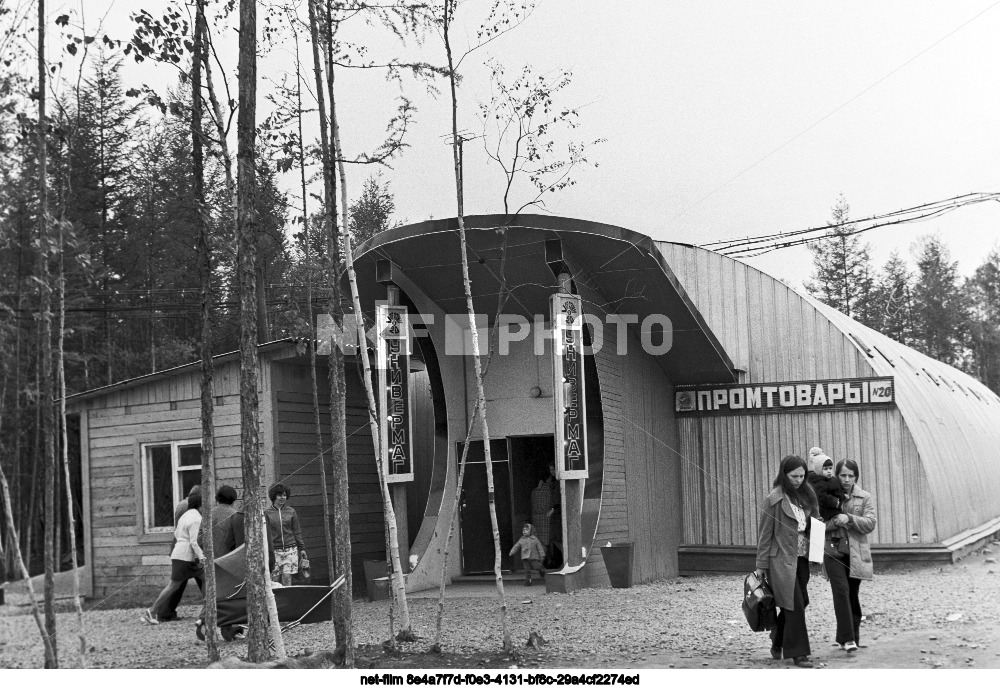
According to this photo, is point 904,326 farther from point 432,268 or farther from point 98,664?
point 98,664

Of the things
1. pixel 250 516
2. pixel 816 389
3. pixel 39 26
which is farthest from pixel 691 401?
pixel 39 26

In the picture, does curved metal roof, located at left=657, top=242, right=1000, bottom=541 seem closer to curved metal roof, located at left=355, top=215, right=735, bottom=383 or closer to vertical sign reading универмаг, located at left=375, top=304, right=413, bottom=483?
curved metal roof, located at left=355, top=215, right=735, bottom=383

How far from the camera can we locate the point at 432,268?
520 inches

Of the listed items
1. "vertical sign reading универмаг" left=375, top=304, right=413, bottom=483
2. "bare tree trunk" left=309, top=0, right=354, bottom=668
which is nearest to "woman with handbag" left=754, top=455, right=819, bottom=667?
"bare tree trunk" left=309, top=0, right=354, bottom=668

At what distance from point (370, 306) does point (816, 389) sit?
21.1 ft

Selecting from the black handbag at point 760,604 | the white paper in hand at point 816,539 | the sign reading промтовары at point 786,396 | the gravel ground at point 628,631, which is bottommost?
the gravel ground at point 628,631

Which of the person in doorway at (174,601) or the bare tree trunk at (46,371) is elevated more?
the bare tree trunk at (46,371)

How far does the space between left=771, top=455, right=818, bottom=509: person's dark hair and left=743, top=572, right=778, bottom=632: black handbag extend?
2.00 ft

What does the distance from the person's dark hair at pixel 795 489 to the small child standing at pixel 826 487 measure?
446 millimetres

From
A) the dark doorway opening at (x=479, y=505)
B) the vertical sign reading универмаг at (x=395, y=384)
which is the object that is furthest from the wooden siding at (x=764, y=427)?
the vertical sign reading универмаг at (x=395, y=384)

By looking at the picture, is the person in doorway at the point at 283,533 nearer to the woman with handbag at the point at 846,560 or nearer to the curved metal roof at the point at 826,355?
the woman with handbag at the point at 846,560

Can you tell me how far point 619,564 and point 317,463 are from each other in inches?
186

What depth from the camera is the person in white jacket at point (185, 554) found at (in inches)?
451

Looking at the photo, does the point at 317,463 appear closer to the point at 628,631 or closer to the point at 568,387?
the point at 568,387
